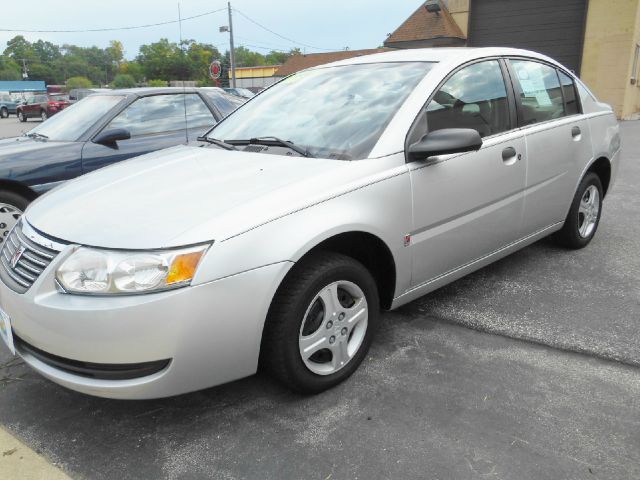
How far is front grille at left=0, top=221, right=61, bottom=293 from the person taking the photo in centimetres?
222

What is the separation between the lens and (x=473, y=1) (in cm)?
1872

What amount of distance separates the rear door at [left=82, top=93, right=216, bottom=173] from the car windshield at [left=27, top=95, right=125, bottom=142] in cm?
22

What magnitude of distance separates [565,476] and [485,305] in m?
1.60

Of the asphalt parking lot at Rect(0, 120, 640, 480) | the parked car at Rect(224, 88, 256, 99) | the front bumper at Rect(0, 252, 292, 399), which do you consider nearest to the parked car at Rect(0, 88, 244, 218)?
the parked car at Rect(224, 88, 256, 99)

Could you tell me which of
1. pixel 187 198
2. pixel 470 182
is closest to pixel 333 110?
pixel 470 182

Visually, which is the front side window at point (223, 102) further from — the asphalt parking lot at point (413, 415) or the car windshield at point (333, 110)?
the asphalt parking lot at point (413, 415)

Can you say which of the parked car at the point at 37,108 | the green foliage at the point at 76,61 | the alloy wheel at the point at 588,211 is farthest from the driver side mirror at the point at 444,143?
the green foliage at the point at 76,61

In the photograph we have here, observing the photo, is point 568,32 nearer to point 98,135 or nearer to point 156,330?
point 98,135

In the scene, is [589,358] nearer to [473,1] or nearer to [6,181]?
[6,181]

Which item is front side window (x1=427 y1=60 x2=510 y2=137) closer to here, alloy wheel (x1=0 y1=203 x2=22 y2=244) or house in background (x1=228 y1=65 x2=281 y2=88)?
alloy wheel (x1=0 y1=203 x2=22 y2=244)

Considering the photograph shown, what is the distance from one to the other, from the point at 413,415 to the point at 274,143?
1604mm

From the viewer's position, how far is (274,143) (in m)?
3.00

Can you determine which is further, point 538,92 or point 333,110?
point 538,92

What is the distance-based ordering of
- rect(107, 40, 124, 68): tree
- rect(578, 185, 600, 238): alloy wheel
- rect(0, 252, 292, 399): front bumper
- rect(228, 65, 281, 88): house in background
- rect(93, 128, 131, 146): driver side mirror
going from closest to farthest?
rect(0, 252, 292, 399): front bumper, rect(578, 185, 600, 238): alloy wheel, rect(93, 128, 131, 146): driver side mirror, rect(228, 65, 281, 88): house in background, rect(107, 40, 124, 68): tree
